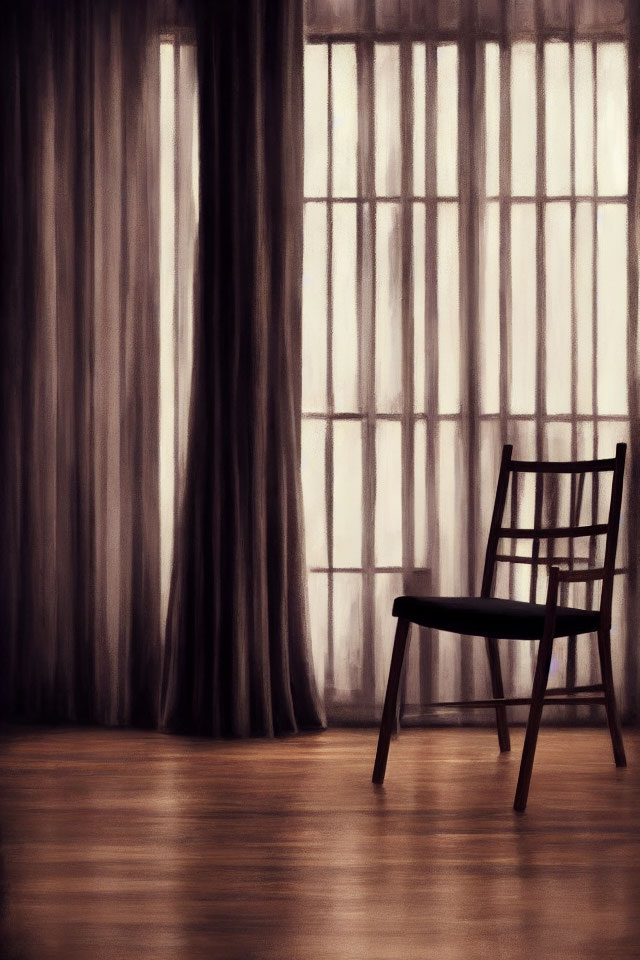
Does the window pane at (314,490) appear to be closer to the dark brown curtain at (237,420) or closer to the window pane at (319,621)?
the window pane at (319,621)

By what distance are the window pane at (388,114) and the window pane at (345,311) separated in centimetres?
17

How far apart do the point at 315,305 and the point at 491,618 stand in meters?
1.41

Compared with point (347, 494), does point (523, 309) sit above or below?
above

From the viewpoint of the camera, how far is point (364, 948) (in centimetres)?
185

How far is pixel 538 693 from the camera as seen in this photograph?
8.91 ft

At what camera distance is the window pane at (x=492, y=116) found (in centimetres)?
361

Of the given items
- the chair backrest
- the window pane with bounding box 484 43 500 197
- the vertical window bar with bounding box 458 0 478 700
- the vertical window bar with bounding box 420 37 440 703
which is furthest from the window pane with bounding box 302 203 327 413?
the chair backrest

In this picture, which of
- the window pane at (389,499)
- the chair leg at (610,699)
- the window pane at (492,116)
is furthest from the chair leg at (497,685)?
the window pane at (492,116)

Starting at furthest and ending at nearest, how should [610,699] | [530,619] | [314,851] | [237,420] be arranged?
1. [237,420]
2. [610,699]
3. [530,619]
4. [314,851]

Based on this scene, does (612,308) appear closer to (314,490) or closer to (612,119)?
(612,119)

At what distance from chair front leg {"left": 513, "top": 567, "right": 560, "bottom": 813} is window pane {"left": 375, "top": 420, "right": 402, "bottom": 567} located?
3.25ft

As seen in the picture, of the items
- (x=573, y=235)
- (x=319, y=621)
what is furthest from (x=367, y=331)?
(x=319, y=621)

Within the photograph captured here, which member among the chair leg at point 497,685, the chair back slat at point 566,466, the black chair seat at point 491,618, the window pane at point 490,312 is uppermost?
the window pane at point 490,312

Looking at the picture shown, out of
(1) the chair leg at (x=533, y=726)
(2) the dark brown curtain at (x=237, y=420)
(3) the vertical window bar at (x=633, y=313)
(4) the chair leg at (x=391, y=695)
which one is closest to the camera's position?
(1) the chair leg at (x=533, y=726)
